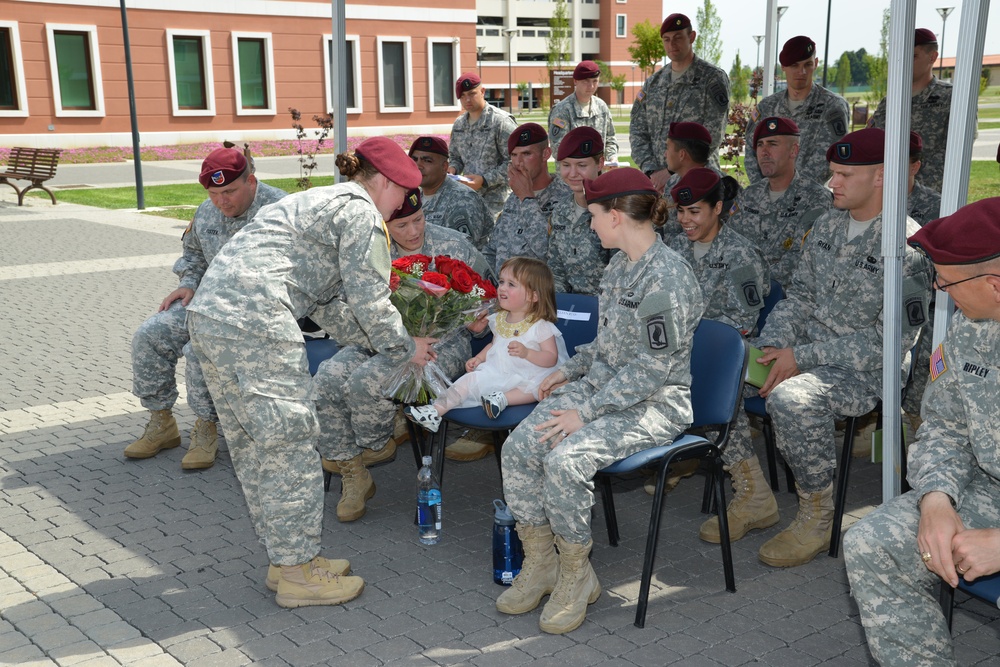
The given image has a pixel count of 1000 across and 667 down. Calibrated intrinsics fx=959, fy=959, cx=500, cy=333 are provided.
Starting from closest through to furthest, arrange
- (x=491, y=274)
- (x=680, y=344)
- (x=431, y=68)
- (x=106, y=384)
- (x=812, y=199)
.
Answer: (x=680, y=344)
(x=491, y=274)
(x=812, y=199)
(x=106, y=384)
(x=431, y=68)

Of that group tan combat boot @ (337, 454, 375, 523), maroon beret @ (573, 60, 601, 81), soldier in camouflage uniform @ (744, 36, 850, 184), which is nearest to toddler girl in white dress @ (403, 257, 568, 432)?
tan combat boot @ (337, 454, 375, 523)

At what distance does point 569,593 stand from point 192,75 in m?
28.3

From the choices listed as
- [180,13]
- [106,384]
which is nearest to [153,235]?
[106,384]

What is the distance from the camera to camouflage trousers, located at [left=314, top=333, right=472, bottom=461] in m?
4.79

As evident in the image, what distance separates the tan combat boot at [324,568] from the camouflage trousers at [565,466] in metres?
0.80

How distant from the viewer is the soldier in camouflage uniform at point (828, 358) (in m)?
4.16

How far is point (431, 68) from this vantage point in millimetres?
31938

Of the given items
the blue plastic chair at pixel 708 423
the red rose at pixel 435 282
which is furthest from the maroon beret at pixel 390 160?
the blue plastic chair at pixel 708 423

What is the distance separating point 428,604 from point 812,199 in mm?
3462

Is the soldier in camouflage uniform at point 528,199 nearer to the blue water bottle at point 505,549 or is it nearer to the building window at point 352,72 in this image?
the blue water bottle at point 505,549

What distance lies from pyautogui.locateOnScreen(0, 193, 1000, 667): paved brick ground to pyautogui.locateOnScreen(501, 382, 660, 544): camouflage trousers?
42 centimetres

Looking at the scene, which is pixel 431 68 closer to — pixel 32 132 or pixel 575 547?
pixel 32 132

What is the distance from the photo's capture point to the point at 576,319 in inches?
193

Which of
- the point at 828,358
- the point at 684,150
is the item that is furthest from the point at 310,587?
the point at 684,150
